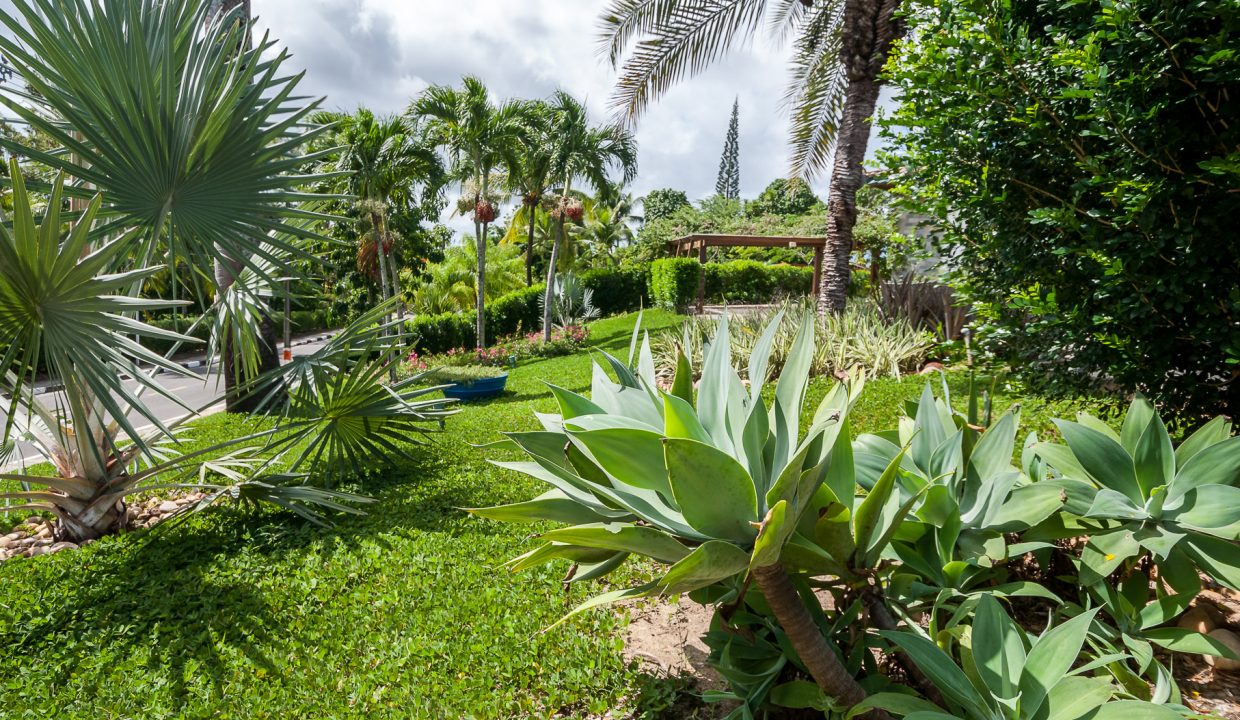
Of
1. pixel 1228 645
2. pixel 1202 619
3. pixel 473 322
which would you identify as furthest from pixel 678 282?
pixel 1228 645

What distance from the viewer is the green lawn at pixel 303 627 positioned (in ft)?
7.60

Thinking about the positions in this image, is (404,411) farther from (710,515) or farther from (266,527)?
(710,515)

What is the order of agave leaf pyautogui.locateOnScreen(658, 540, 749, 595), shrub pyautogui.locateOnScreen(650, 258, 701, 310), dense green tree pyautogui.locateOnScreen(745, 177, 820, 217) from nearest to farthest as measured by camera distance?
agave leaf pyautogui.locateOnScreen(658, 540, 749, 595) → shrub pyautogui.locateOnScreen(650, 258, 701, 310) → dense green tree pyautogui.locateOnScreen(745, 177, 820, 217)

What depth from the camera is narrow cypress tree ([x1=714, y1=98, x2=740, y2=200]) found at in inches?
3029

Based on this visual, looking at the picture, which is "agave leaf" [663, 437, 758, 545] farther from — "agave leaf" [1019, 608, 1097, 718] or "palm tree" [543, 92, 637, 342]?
"palm tree" [543, 92, 637, 342]

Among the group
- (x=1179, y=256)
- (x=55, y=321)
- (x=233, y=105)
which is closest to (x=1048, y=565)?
(x=1179, y=256)

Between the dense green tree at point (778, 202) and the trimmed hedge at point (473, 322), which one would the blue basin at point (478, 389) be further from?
the dense green tree at point (778, 202)

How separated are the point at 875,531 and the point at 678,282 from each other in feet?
76.5

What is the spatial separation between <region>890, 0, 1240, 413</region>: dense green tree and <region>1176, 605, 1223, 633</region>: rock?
743 mm

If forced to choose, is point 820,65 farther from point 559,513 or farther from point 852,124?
point 559,513

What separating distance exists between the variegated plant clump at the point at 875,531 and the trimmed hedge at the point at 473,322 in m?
A: 19.9

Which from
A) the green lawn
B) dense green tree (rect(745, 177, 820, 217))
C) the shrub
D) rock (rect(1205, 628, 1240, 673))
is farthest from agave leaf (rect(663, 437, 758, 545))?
dense green tree (rect(745, 177, 820, 217))

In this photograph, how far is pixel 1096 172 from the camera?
2.04 meters

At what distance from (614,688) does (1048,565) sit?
4.79 ft
